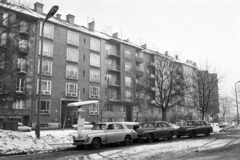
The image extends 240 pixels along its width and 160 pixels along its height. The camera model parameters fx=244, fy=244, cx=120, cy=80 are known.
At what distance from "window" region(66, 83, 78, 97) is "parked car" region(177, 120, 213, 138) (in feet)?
74.1

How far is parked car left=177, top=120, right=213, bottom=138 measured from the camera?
20188mm

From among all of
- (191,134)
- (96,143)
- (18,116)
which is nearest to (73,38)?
(18,116)

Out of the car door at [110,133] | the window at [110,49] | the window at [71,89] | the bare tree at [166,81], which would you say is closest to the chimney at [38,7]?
the window at [71,89]

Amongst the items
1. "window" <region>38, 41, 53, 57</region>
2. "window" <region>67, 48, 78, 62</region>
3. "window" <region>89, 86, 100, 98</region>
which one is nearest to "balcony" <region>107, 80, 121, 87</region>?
"window" <region>89, 86, 100, 98</region>

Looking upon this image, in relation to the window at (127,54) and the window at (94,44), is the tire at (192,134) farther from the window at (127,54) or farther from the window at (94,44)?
the window at (127,54)

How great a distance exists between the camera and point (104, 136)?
14461 millimetres

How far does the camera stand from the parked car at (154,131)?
1708 cm

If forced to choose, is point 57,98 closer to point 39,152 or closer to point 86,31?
point 86,31

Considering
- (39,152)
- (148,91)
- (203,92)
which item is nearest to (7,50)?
(39,152)

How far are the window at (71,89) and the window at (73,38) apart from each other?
275 inches

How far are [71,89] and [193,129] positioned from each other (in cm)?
2387

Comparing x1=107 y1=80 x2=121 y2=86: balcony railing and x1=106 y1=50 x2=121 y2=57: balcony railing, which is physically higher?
x1=106 y1=50 x2=121 y2=57: balcony railing

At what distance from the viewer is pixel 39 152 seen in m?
12.8

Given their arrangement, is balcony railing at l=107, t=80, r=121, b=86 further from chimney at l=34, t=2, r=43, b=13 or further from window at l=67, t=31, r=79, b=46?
chimney at l=34, t=2, r=43, b=13
